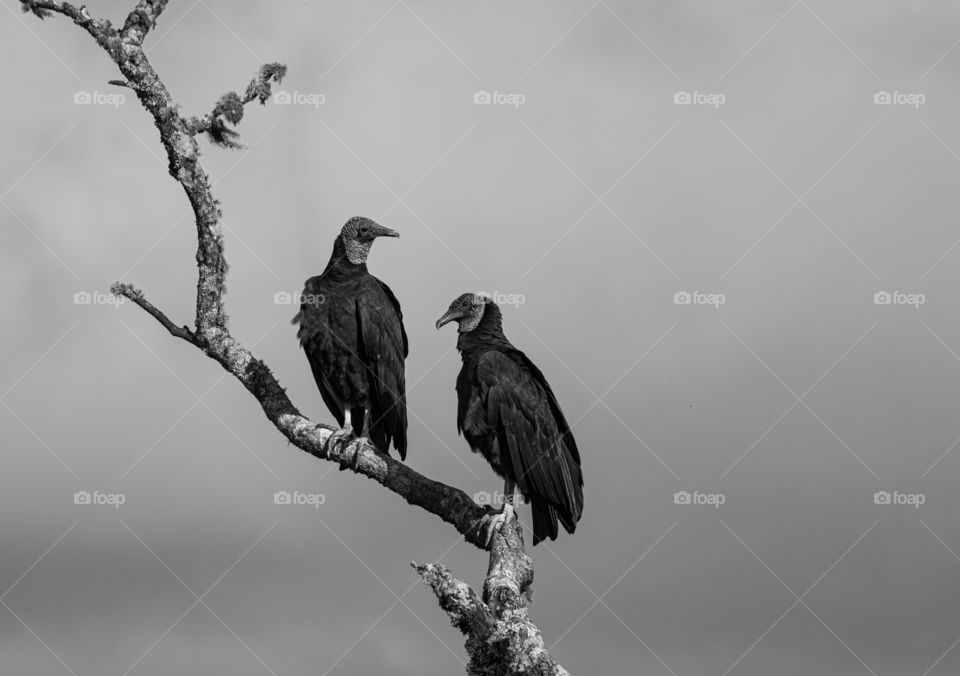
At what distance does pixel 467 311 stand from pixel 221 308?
197cm

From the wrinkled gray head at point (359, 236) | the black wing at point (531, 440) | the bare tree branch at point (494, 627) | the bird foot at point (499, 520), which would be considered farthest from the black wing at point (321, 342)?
the bare tree branch at point (494, 627)

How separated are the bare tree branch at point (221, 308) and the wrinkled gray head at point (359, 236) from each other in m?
1.32

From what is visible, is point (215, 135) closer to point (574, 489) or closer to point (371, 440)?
point (371, 440)

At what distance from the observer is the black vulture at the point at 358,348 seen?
361 inches

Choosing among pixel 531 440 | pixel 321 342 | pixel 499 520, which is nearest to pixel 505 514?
pixel 499 520

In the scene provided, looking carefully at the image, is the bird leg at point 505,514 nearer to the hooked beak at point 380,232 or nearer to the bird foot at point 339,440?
the bird foot at point 339,440

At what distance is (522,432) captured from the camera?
8609 millimetres

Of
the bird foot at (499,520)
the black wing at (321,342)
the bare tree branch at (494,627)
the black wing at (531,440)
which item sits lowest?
the bare tree branch at (494,627)

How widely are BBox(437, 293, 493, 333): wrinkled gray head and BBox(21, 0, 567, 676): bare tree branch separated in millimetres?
1473

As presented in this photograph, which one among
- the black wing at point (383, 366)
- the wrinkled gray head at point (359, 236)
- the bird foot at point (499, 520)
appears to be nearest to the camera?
the bird foot at point (499, 520)

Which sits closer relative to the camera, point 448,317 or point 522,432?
point 522,432

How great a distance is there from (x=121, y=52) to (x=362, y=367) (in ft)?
9.39

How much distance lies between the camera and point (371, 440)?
29.9ft

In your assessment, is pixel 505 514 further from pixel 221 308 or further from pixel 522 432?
pixel 221 308
